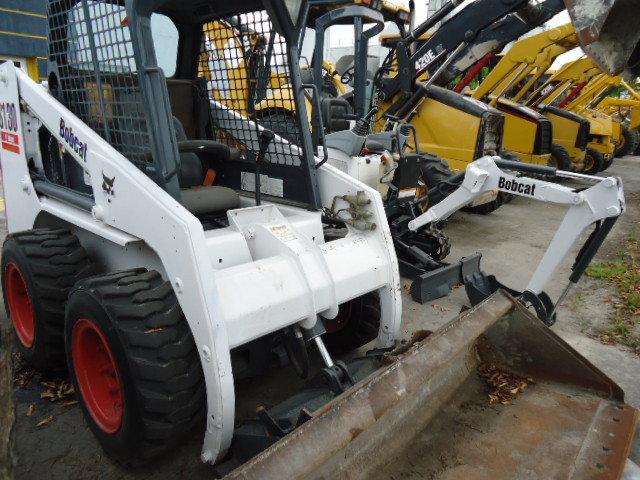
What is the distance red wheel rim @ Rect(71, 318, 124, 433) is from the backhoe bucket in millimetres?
2755

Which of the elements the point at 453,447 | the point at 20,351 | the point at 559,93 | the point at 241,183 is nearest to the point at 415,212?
the point at 241,183

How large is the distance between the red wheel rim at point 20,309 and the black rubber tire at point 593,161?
38.9ft

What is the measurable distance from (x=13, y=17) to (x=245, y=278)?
45.6 ft

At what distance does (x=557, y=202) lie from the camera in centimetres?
329

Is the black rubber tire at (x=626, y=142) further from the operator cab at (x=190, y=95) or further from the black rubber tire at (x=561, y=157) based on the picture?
the operator cab at (x=190, y=95)

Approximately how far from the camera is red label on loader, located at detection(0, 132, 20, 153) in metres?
3.11

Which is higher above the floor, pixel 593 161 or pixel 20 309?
pixel 20 309

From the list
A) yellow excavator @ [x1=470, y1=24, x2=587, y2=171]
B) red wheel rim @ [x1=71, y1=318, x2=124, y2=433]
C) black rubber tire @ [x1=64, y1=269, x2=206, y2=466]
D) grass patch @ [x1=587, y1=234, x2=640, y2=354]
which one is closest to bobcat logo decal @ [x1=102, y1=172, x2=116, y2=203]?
black rubber tire @ [x1=64, y1=269, x2=206, y2=466]

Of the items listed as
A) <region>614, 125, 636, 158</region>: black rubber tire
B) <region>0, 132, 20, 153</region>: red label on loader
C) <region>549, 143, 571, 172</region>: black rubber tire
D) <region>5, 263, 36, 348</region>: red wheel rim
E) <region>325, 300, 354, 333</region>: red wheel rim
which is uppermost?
<region>0, 132, 20, 153</region>: red label on loader

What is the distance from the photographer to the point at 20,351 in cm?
298

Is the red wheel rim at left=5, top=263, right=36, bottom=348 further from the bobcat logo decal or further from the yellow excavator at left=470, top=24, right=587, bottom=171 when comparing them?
the yellow excavator at left=470, top=24, right=587, bottom=171

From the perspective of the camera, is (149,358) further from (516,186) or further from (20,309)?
(516,186)

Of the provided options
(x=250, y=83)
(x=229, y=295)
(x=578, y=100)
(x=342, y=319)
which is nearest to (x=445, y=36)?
(x=250, y=83)

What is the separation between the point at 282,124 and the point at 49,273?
1600 millimetres
